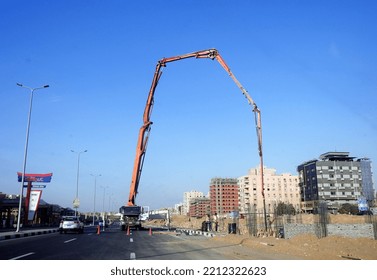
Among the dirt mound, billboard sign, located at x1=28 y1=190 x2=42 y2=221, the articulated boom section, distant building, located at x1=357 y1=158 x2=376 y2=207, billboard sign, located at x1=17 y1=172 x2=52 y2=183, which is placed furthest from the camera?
distant building, located at x1=357 y1=158 x2=376 y2=207

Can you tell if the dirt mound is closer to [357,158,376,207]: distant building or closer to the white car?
the white car

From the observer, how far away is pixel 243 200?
469ft

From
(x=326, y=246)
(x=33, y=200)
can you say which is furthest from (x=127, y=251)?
(x=33, y=200)

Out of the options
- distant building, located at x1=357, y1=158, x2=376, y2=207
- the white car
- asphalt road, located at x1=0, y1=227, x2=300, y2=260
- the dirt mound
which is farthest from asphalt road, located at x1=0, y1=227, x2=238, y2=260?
distant building, located at x1=357, y1=158, x2=376, y2=207

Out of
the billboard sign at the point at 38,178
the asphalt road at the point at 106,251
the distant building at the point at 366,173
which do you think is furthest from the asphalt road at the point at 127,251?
the distant building at the point at 366,173

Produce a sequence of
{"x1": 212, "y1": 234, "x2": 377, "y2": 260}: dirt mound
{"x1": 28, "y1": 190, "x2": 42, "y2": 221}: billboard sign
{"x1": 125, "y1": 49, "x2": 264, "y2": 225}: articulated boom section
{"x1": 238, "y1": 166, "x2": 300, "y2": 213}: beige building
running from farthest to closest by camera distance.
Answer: {"x1": 238, "y1": 166, "x2": 300, "y2": 213}: beige building < {"x1": 28, "y1": 190, "x2": 42, "y2": 221}: billboard sign < {"x1": 125, "y1": 49, "x2": 264, "y2": 225}: articulated boom section < {"x1": 212, "y1": 234, "x2": 377, "y2": 260}: dirt mound

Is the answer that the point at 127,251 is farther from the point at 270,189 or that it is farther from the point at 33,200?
the point at 270,189

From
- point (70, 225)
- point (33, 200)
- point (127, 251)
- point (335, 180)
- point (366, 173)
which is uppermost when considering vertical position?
point (366, 173)

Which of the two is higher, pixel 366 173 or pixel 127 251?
pixel 366 173

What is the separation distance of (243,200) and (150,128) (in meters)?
114

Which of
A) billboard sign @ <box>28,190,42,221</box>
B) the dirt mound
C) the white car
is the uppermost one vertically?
billboard sign @ <box>28,190,42,221</box>

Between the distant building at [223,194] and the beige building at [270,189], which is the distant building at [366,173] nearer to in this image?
the beige building at [270,189]
